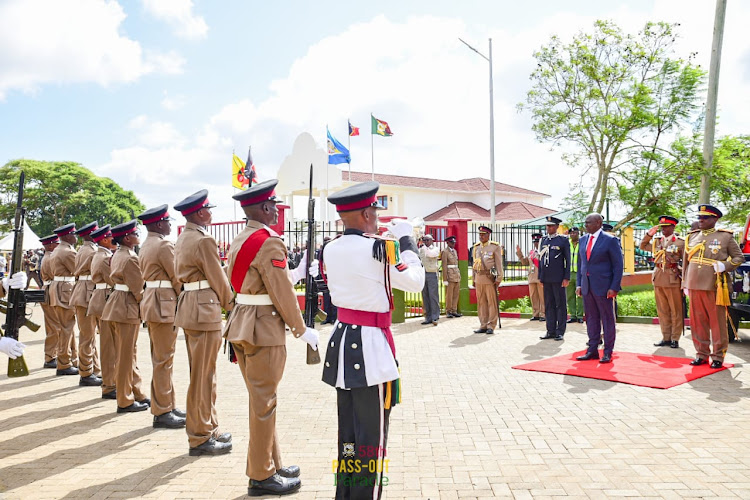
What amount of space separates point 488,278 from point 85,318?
23.4 feet

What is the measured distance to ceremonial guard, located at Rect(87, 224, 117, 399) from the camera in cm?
649

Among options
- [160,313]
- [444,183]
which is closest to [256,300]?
[160,313]

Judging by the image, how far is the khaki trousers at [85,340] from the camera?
289 inches

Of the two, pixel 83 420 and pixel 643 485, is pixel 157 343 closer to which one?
pixel 83 420

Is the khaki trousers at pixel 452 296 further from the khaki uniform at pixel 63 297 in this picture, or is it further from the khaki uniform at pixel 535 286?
the khaki uniform at pixel 63 297

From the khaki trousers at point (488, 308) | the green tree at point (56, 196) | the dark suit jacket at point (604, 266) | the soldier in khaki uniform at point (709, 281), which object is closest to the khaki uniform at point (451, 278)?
the khaki trousers at point (488, 308)

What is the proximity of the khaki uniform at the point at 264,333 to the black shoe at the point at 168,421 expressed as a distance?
74.1 inches

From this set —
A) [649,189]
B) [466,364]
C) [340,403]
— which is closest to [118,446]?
[340,403]

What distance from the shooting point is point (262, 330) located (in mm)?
3912

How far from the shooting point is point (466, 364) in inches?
321

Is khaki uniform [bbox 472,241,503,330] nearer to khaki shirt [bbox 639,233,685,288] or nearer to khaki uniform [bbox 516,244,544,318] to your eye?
khaki uniform [bbox 516,244,544,318]

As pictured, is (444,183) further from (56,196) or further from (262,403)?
(262,403)

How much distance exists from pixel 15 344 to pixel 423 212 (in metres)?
37.3

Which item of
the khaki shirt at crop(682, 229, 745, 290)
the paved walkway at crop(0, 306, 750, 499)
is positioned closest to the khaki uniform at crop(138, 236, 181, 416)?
the paved walkway at crop(0, 306, 750, 499)
